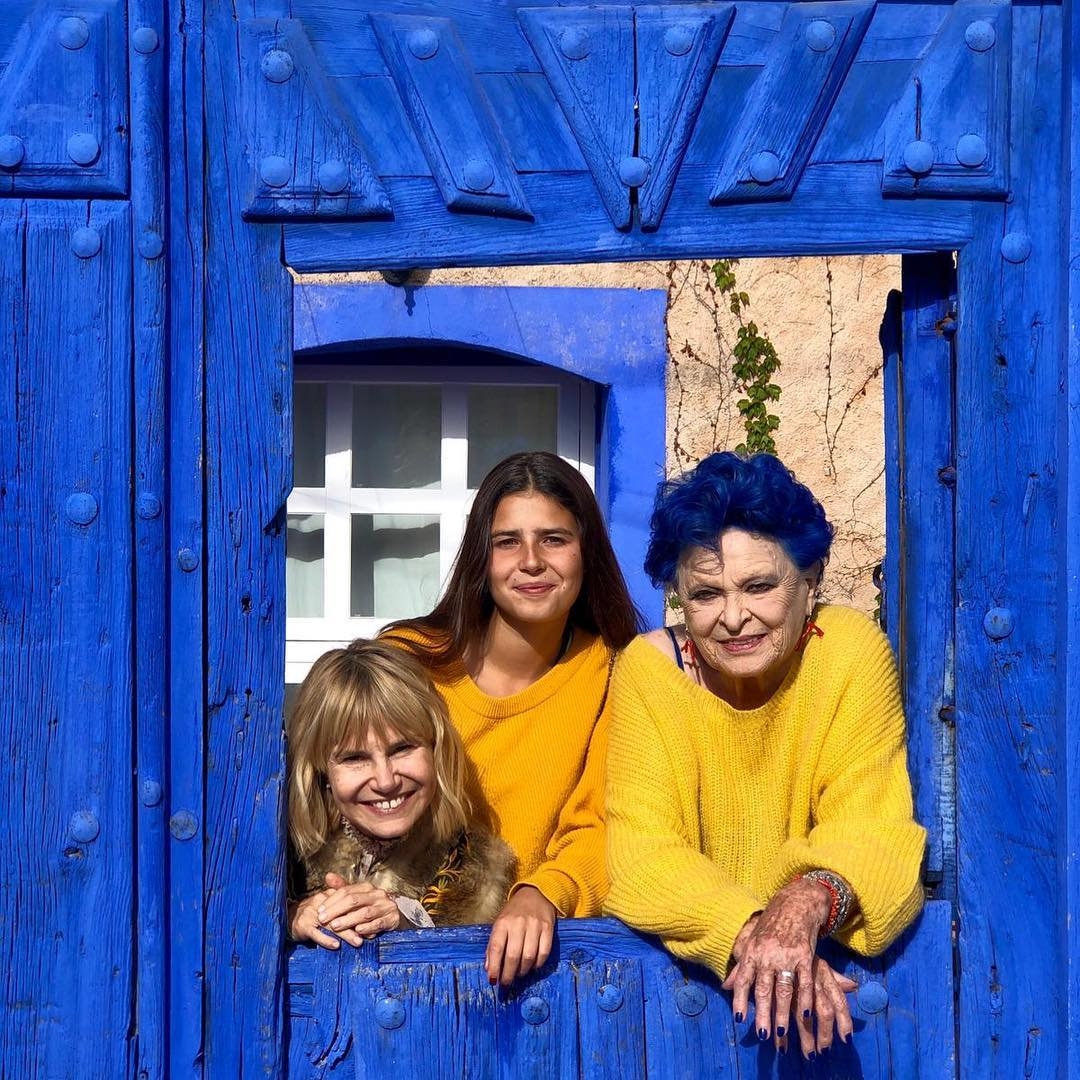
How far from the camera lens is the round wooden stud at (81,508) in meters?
2.51

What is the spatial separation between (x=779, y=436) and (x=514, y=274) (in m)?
1.11

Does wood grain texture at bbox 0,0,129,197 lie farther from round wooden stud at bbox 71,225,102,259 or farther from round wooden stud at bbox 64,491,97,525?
round wooden stud at bbox 64,491,97,525

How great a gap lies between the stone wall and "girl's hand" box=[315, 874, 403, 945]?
2.64 m

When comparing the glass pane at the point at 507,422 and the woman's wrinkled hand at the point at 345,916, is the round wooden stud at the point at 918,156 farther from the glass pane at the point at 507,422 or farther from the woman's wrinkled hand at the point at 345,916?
the glass pane at the point at 507,422

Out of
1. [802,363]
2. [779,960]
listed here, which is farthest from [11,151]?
[802,363]

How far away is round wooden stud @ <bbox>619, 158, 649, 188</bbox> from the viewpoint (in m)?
2.54

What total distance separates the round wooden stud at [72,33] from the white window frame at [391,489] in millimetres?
2793

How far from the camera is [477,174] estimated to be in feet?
8.29

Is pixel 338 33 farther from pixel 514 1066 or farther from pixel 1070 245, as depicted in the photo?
pixel 514 1066

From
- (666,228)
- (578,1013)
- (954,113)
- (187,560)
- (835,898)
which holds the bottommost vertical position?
(578,1013)

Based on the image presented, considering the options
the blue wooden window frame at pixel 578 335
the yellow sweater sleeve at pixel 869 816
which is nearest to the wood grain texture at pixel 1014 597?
the yellow sweater sleeve at pixel 869 816

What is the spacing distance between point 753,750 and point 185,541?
1.18 meters

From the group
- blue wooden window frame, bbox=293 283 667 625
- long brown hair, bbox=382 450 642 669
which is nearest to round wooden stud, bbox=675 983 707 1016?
long brown hair, bbox=382 450 642 669

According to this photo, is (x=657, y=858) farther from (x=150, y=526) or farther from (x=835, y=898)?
(x=150, y=526)
